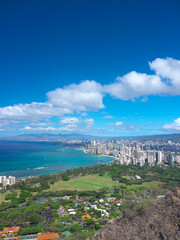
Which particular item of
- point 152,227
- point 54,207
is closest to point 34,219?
point 54,207

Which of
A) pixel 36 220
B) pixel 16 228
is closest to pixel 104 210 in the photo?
pixel 36 220

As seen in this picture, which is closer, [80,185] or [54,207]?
[54,207]

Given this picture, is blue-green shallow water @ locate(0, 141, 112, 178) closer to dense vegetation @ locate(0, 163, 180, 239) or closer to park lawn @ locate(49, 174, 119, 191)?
park lawn @ locate(49, 174, 119, 191)

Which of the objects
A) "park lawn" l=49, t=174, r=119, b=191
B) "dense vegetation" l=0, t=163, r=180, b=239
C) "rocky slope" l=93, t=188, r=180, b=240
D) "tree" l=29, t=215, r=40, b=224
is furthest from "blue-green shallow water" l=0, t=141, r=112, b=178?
"rocky slope" l=93, t=188, r=180, b=240

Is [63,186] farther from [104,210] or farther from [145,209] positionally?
[145,209]

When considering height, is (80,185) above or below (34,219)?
below

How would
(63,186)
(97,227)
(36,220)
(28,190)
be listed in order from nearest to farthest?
1. (97,227)
2. (36,220)
3. (28,190)
4. (63,186)

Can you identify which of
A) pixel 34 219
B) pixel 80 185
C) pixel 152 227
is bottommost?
pixel 80 185

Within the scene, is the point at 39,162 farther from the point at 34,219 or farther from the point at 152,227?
the point at 152,227

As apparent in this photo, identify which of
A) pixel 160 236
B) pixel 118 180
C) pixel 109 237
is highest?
pixel 160 236

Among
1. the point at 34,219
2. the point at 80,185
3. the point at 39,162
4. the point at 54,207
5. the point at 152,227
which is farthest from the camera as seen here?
the point at 39,162

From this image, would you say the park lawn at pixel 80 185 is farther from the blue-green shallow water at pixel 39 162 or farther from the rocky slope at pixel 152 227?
the rocky slope at pixel 152 227
